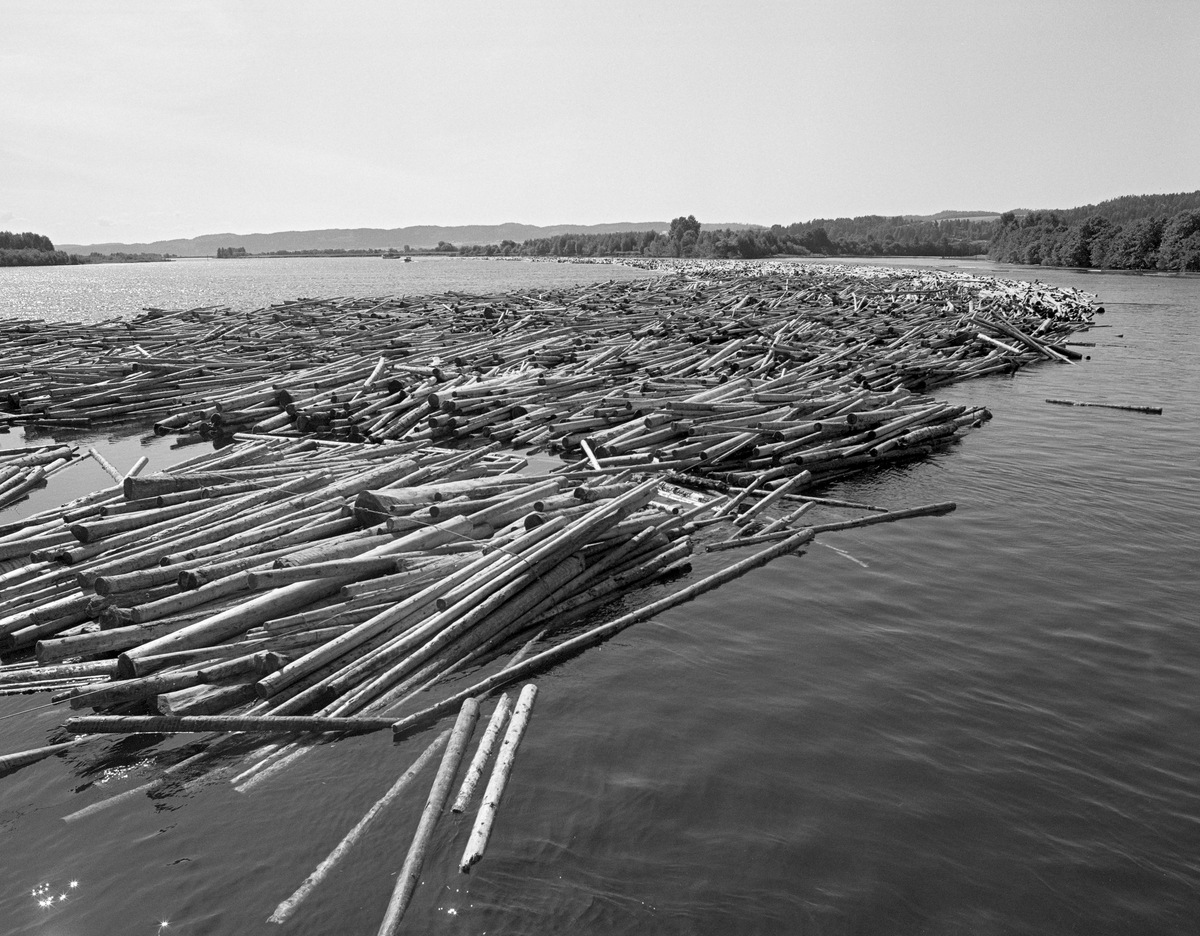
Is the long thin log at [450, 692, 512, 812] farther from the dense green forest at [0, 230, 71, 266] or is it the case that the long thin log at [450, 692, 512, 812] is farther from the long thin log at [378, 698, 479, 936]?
the dense green forest at [0, 230, 71, 266]

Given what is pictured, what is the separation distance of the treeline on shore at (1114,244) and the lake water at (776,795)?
11097cm

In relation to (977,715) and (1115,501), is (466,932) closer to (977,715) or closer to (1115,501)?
(977,715)

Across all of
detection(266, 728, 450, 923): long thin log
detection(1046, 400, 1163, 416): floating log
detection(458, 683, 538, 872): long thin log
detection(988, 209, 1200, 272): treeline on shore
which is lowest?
detection(1046, 400, 1163, 416): floating log

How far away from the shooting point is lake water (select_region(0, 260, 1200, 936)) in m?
6.13

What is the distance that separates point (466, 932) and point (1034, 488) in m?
15.3

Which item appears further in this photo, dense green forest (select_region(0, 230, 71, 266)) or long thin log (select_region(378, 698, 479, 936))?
dense green forest (select_region(0, 230, 71, 266))

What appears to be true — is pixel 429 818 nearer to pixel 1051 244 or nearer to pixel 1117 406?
pixel 1117 406

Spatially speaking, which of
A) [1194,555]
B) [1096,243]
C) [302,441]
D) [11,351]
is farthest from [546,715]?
[1096,243]

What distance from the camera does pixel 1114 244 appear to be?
11019 centimetres

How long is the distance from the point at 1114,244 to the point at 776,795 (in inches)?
5053

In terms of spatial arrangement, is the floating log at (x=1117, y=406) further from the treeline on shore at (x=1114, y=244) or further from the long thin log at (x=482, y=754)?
the treeline on shore at (x=1114, y=244)

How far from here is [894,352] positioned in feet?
94.9

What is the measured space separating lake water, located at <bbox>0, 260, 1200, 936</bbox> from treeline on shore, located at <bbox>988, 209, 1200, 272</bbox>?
→ 11097cm

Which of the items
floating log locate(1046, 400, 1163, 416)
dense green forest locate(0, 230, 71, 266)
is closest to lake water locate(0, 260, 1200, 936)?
floating log locate(1046, 400, 1163, 416)
